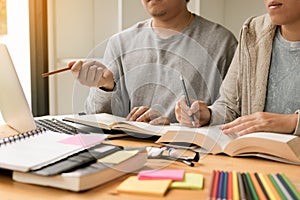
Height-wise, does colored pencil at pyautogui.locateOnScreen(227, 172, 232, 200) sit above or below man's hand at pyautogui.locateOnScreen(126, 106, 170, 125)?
above

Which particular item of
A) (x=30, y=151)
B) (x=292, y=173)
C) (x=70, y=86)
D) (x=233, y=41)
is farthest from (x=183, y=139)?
(x=70, y=86)

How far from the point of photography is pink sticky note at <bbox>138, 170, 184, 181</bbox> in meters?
0.79

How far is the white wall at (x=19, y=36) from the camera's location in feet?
6.89

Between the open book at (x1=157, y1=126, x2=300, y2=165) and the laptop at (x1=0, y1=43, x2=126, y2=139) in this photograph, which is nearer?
the open book at (x1=157, y1=126, x2=300, y2=165)

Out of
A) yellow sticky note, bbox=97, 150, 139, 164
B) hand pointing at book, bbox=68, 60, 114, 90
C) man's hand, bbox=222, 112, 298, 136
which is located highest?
hand pointing at book, bbox=68, 60, 114, 90

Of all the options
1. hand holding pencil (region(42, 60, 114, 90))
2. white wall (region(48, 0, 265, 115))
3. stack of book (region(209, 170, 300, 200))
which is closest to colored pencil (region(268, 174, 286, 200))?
stack of book (region(209, 170, 300, 200))

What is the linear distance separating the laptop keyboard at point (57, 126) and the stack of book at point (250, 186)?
0.48 meters

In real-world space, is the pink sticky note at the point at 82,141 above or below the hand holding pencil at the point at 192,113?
above

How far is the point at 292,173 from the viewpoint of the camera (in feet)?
2.84

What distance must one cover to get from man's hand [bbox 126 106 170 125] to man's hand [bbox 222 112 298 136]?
0.66 ft

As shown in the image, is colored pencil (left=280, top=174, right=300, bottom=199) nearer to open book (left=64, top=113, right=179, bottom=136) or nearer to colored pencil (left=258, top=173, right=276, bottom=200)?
colored pencil (left=258, top=173, right=276, bottom=200)

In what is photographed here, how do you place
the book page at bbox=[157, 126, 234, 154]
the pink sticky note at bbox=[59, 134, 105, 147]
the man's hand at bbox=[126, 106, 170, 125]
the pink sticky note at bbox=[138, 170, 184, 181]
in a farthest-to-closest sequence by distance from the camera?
the man's hand at bbox=[126, 106, 170, 125] < the book page at bbox=[157, 126, 234, 154] < the pink sticky note at bbox=[59, 134, 105, 147] < the pink sticky note at bbox=[138, 170, 184, 181]

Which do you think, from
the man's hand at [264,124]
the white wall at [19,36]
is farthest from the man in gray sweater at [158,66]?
the white wall at [19,36]

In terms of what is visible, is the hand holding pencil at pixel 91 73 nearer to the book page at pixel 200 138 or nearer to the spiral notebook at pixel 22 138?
the spiral notebook at pixel 22 138
